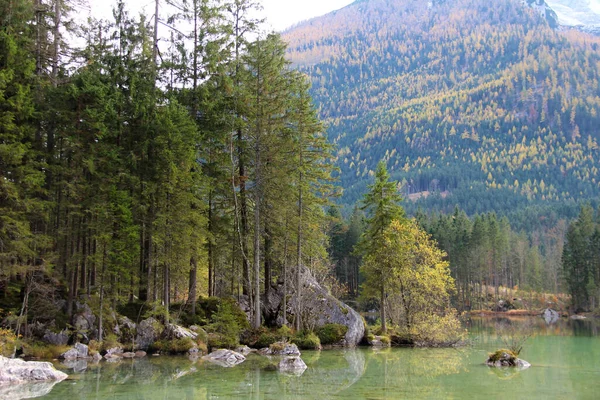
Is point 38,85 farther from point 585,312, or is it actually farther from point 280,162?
point 585,312

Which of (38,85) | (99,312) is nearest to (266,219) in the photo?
(99,312)

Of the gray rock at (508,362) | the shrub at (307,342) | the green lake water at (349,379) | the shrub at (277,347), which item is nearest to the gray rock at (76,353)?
the green lake water at (349,379)

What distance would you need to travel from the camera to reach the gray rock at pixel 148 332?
86.6 feet

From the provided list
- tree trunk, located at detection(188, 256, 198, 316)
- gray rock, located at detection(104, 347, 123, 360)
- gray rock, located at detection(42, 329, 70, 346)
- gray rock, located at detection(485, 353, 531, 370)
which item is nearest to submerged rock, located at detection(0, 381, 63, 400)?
gray rock, located at detection(104, 347, 123, 360)

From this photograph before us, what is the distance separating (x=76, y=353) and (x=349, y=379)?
42.6 feet

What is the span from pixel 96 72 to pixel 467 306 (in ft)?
223

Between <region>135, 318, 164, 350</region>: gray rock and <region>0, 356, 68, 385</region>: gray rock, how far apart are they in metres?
→ 8.13

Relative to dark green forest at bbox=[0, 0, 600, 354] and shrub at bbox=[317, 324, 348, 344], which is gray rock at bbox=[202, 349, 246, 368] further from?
shrub at bbox=[317, 324, 348, 344]

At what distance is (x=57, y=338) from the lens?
78.6 ft

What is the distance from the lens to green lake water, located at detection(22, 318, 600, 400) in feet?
50.9

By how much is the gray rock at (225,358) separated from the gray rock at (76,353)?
5.42 metres

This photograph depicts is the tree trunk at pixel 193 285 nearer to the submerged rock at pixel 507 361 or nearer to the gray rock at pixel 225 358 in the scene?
the gray rock at pixel 225 358

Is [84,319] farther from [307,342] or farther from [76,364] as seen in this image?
[307,342]

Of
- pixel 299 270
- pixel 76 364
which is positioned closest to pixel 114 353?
pixel 76 364
